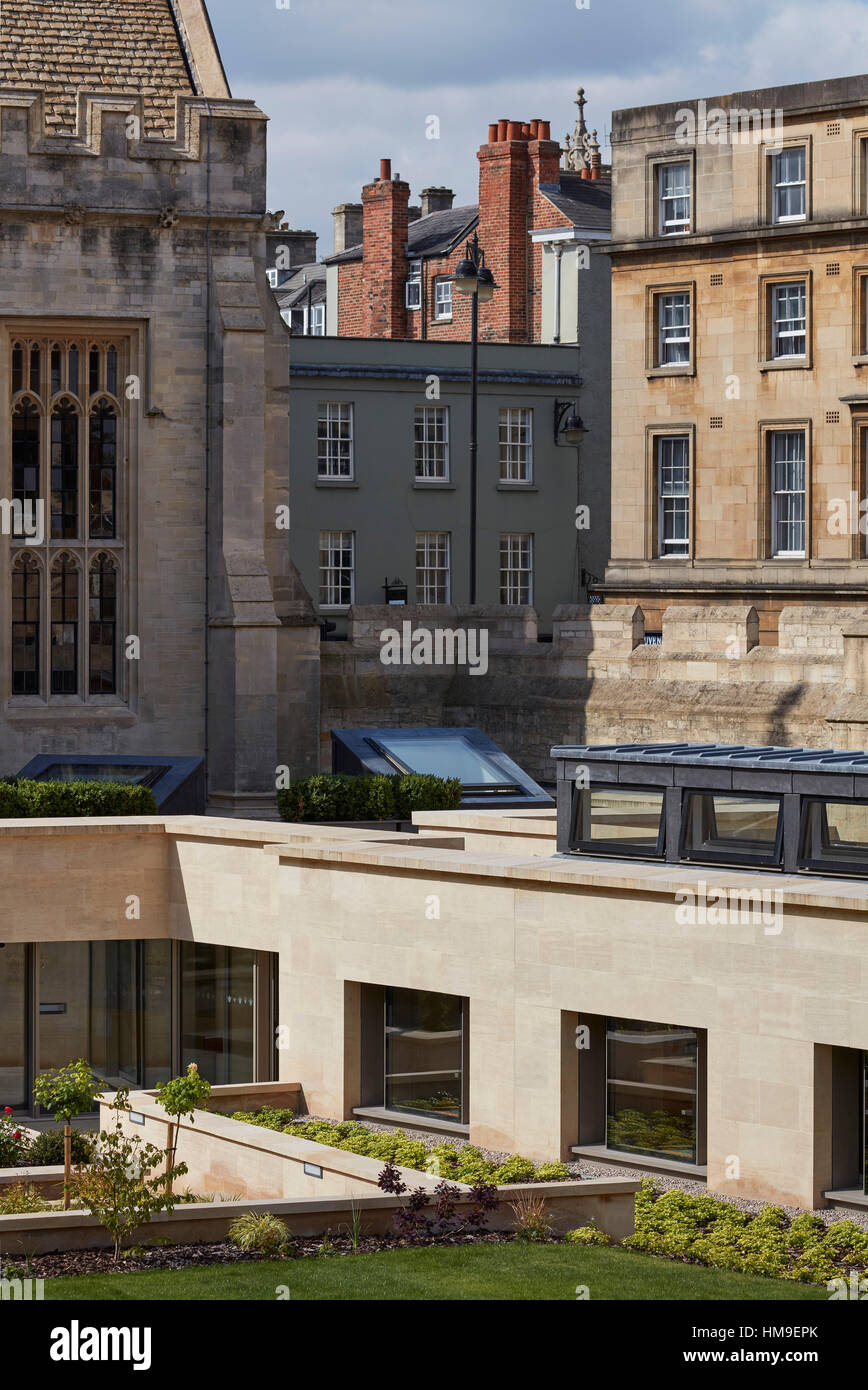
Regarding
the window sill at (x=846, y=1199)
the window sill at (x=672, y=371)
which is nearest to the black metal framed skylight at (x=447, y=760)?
the window sill at (x=846, y=1199)

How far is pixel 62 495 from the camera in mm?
34562

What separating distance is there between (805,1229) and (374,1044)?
6.64 metres

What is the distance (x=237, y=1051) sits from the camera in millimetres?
25266

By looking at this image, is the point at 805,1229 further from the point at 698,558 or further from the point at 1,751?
the point at 698,558

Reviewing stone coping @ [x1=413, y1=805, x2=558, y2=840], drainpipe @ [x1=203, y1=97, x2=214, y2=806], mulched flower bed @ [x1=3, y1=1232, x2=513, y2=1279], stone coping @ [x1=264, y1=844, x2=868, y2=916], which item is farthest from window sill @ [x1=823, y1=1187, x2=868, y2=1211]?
drainpipe @ [x1=203, y1=97, x2=214, y2=806]

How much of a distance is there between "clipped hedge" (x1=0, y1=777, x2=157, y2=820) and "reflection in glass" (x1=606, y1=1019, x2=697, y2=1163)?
10.2 meters

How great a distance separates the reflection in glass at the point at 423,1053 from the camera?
2156cm

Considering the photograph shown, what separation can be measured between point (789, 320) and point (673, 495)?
5.23m

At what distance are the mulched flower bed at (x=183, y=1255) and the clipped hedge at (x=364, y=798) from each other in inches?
547

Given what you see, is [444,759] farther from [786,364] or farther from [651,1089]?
[786,364]

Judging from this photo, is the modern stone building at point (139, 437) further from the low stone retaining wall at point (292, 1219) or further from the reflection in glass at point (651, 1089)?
the low stone retaining wall at point (292, 1219)

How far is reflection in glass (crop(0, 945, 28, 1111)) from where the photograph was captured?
26.2 metres

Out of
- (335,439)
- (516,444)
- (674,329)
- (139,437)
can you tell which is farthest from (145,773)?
(516,444)

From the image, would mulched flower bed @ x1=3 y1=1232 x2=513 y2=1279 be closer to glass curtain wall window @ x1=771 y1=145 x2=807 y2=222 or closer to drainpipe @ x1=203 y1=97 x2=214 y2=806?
drainpipe @ x1=203 y1=97 x2=214 y2=806
